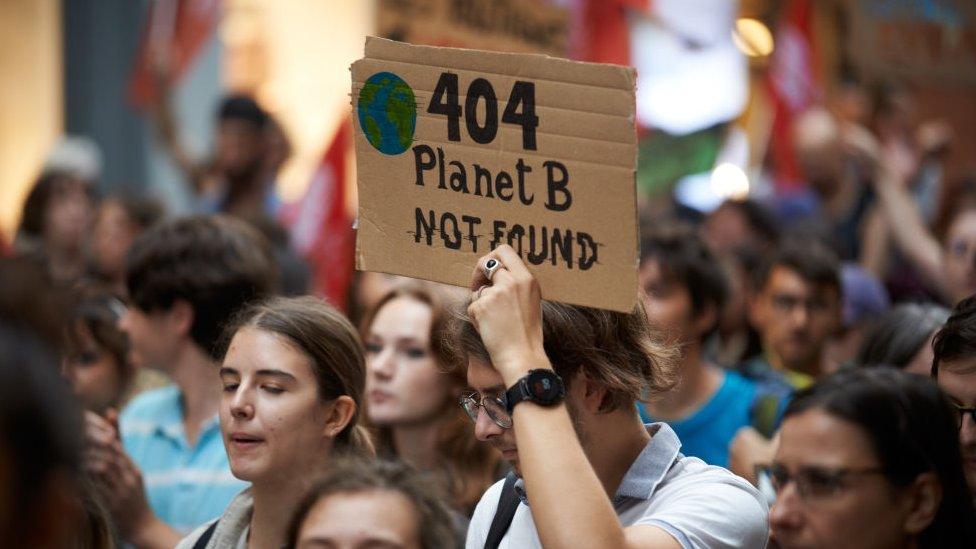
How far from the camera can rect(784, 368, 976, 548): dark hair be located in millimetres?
2789

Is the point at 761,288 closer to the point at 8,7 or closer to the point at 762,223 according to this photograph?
the point at 762,223

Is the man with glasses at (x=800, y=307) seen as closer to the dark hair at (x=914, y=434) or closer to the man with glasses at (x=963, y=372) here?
the man with glasses at (x=963, y=372)

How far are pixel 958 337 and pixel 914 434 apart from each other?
Answer: 2.05ft

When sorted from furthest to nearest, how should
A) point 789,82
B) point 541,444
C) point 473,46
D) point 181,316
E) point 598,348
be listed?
point 789,82, point 473,46, point 181,316, point 598,348, point 541,444

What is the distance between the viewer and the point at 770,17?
41.3 feet

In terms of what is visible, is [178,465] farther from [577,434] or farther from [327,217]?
A: [327,217]

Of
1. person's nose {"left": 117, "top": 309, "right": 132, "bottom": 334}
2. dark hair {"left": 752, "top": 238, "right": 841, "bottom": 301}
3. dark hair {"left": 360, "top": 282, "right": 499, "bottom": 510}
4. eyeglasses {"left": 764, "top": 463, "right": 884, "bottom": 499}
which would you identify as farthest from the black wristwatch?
dark hair {"left": 752, "top": 238, "right": 841, "bottom": 301}

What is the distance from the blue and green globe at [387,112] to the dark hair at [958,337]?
1399 millimetres

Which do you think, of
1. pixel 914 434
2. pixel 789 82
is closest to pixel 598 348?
pixel 914 434

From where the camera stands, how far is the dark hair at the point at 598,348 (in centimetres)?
304

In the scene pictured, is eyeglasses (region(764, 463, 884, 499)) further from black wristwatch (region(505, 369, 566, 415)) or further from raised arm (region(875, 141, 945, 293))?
raised arm (region(875, 141, 945, 293))

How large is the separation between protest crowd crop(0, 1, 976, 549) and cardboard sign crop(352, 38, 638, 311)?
2 cm

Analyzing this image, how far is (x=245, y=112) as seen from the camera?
25.9 feet

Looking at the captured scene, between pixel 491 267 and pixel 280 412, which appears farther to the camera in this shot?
pixel 280 412
